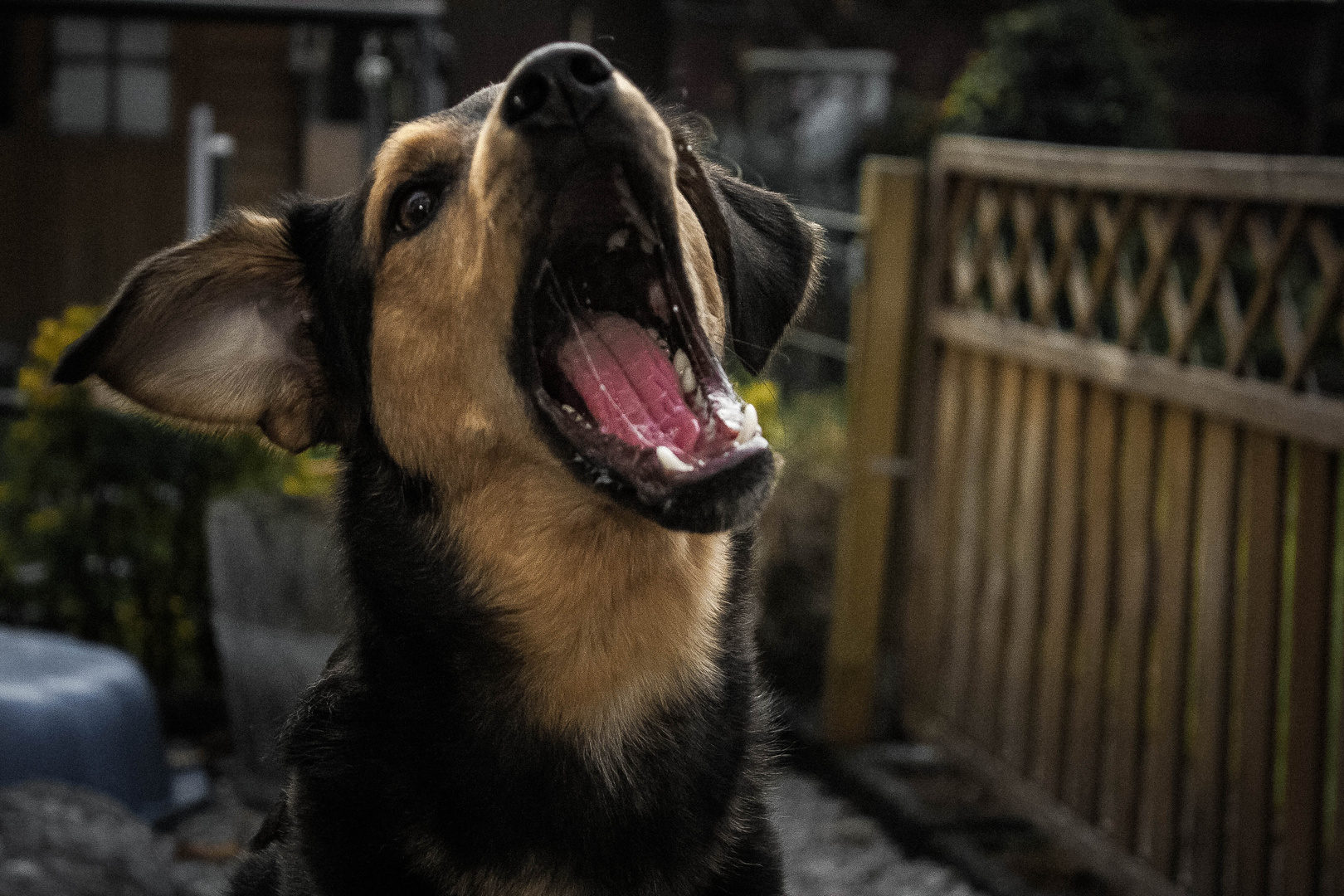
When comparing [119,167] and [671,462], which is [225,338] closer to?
[671,462]

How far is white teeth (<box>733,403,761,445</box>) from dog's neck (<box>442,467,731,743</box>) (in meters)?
0.27

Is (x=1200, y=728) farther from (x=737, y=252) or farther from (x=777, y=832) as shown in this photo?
(x=737, y=252)

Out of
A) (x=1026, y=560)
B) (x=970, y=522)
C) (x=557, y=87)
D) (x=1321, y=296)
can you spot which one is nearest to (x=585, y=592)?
(x=557, y=87)

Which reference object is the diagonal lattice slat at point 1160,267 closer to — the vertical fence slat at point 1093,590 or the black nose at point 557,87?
the vertical fence slat at point 1093,590

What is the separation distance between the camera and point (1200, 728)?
4.48 m

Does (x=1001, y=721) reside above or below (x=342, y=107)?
below

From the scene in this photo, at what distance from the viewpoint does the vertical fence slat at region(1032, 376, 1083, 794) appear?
530 cm

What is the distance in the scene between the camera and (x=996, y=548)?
5.80 meters

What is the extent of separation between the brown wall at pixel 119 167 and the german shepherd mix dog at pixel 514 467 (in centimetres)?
1194

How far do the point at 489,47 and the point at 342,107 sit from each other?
6.70 metres

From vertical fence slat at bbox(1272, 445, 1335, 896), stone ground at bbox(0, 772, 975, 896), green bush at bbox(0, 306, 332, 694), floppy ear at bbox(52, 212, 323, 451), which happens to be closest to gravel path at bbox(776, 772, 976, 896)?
stone ground at bbox(0, 772, 975, 896)

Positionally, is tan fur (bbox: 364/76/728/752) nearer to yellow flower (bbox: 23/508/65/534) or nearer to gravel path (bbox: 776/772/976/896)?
gravel path (bbox: 776/772/976/896)

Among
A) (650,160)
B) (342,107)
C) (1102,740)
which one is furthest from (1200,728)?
(342,107)

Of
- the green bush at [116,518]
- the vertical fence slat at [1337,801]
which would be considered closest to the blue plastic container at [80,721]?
the green bush at [116,518]
